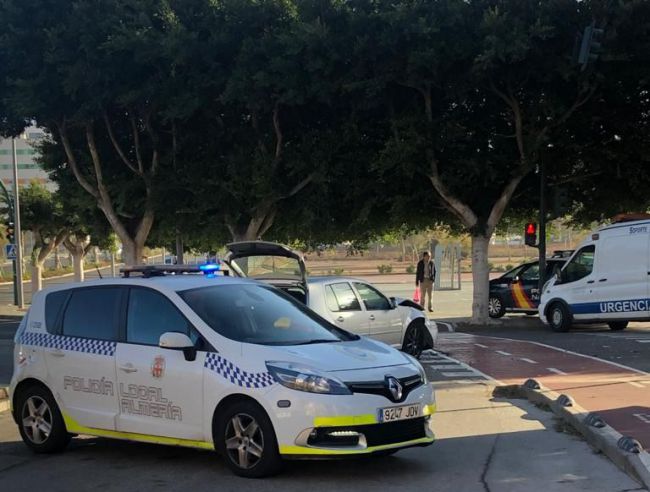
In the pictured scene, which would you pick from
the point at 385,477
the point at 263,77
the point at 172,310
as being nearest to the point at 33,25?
the point at 263,77

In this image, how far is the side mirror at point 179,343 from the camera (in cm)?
678

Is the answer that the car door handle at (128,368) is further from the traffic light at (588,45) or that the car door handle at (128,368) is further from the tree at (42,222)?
the tree at (42,222)

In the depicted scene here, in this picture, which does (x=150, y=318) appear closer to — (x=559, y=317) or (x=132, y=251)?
(x=559, y=317)

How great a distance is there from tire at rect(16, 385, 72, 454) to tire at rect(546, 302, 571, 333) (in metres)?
14.2

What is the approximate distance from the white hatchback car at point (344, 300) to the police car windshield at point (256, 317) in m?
4.00

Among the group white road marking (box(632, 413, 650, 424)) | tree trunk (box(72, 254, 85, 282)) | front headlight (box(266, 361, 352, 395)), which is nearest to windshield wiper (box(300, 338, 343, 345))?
front headlight (box(266, 361, 352, 395))

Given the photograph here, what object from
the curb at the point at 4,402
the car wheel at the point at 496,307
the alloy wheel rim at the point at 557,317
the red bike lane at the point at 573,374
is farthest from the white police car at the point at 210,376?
the car wheel at the point at 496,307

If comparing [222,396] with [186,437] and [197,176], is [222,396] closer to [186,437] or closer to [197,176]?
[186,437]

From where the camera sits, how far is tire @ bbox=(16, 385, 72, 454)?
7.78 m

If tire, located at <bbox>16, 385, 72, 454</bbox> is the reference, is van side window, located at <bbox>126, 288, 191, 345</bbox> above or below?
above

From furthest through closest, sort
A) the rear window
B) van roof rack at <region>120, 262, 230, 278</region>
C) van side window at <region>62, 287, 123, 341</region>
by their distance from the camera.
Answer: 1. van roof rack at <region>120, 262, 230, 278</region>
2. the rear window
3. van side window at <region>62, 287, 123, 341</region>

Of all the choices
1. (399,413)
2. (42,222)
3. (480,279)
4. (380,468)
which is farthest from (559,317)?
(42,222)

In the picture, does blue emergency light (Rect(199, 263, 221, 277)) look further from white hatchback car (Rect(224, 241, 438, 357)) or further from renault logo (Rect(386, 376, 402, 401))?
white hatchback car (Rect(224, 241, 438, 357))

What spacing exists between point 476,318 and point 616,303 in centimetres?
456
